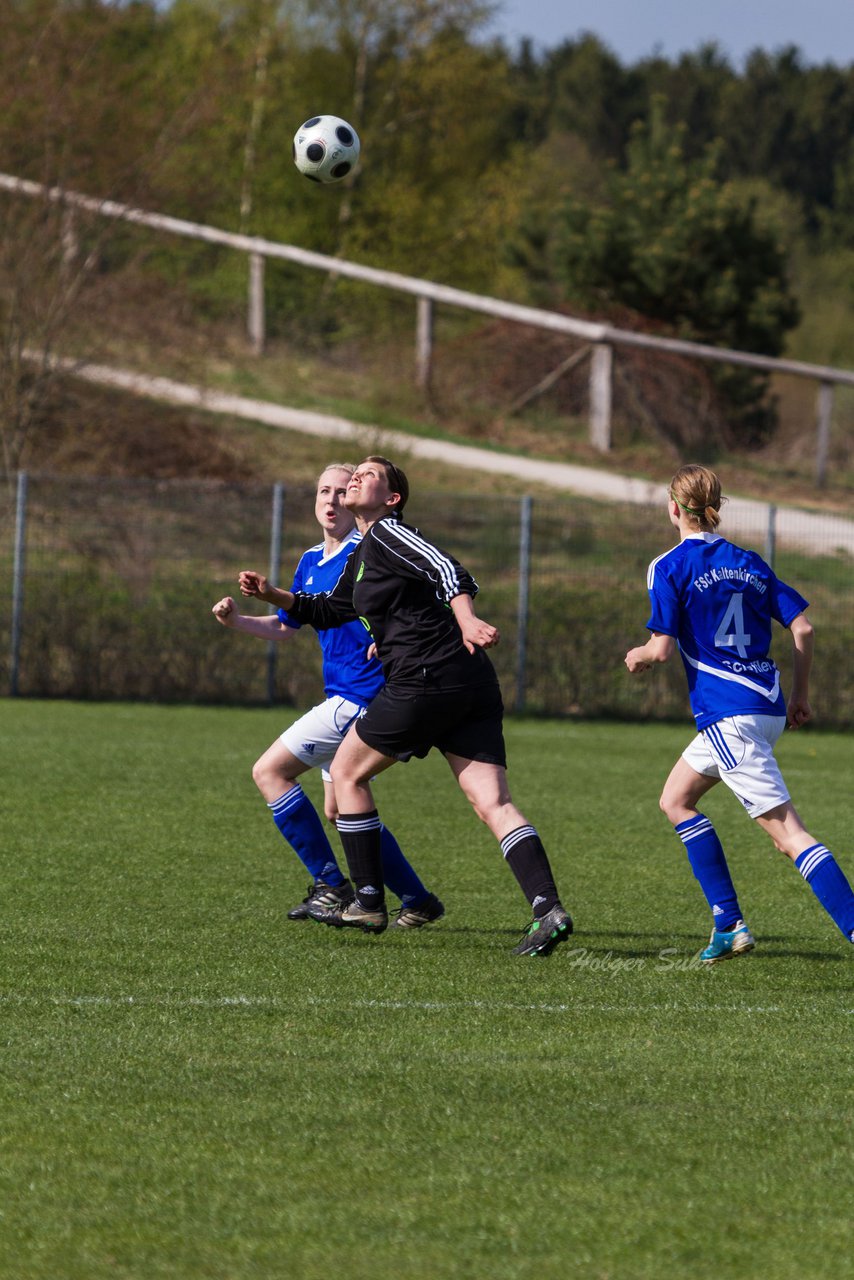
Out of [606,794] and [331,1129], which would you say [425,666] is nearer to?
[331,1129]

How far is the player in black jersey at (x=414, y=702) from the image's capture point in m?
6.18

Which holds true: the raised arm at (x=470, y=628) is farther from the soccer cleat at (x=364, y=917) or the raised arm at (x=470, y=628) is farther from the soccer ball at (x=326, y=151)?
the soccer ball at (x=326, y=151)

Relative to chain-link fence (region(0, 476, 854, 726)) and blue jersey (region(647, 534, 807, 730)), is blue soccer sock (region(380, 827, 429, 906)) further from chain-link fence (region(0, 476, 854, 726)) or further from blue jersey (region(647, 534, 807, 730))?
chain-link fence (region(0, 476, 854, 726))

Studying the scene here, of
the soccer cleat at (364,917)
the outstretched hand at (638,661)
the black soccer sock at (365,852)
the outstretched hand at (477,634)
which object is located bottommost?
the soccer cleat at (364,917)

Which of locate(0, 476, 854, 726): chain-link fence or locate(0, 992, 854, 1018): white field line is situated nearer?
locate(0, 992, 854, 1018): white field line

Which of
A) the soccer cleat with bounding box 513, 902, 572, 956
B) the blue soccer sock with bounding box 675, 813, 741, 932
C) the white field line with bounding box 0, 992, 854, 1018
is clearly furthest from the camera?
the blue soccer sock with bounding box 675, 813, 741, 932

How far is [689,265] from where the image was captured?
32.6 meters

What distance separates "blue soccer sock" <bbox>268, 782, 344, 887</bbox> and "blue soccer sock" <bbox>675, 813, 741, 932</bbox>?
5.09 feet

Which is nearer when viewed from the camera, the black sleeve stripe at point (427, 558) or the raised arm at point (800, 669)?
the black sleeve stripe at point (427, 558)

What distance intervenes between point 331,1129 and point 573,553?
15.6 m

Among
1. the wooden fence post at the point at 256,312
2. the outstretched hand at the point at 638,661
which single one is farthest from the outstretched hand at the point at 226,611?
the wooden fence post at the point at 256,312

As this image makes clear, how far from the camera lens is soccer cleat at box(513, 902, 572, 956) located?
6.05 metres

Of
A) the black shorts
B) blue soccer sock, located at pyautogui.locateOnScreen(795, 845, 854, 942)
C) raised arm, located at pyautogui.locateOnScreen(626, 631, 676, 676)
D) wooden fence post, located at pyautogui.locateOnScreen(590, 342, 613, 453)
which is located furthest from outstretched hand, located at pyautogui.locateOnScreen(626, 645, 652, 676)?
wooden fence post, located at pyautogui.locateOnScreen(590, 342, 613, 453)

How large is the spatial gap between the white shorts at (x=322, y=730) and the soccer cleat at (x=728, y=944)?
1.73 metres
